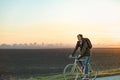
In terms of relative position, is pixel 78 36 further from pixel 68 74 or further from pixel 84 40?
pixel 68 74

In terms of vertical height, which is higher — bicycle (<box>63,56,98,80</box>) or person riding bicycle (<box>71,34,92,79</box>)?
person riding bicycle (<box>71,34,92,79</box>)

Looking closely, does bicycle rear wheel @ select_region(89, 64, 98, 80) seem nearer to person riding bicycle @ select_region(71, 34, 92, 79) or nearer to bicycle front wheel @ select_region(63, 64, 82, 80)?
bicycle front wheel @ select_region(63, 64, 82, 80)

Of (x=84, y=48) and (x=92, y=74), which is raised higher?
(x=84, y=48)

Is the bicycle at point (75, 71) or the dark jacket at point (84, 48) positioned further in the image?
the bicycle at point (75, 71)

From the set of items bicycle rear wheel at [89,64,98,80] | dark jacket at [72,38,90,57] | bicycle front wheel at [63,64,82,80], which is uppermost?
dark jacket at [72,38,90,57]

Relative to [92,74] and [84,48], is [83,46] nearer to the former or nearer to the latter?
[84,48]

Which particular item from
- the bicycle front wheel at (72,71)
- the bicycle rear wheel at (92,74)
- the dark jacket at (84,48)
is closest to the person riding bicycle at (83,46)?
the dark jacket at (84,48)

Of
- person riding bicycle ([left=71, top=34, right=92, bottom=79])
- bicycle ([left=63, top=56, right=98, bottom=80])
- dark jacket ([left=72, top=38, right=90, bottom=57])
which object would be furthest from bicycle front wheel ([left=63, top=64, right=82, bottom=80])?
dark jacket ([left=72, top=38, right=90, bottom=57])

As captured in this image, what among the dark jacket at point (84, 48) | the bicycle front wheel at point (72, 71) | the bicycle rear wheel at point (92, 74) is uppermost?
the dark jacket at point (84, 48)

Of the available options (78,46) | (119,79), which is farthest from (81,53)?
(119,79)

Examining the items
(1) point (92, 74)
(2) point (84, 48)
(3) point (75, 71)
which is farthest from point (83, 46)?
(1) point (92, 74)

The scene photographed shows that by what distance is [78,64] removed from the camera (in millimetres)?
14641

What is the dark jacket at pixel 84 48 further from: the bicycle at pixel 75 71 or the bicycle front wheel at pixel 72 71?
the bicycle front wheel at pixel 72 71

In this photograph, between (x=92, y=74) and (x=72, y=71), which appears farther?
(x=92, y=74)
